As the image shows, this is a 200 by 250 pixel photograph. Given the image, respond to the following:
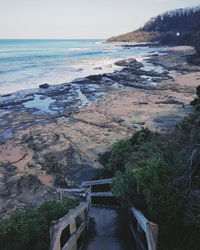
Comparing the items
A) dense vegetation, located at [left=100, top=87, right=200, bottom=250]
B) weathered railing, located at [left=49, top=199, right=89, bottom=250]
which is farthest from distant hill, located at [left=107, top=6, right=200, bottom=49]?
weathered railing, located at [left=49, top=199, right=89, bottom=250]

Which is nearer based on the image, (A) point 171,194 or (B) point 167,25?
(A) point 171,194

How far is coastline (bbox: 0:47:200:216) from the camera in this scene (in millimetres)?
8727

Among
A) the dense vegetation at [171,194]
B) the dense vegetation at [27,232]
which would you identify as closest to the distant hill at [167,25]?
the dense vegetation at [171,194]

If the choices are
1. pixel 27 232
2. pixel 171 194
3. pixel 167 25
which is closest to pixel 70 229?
pixel 27 232

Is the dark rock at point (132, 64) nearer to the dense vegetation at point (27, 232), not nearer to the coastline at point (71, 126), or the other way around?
the coastline at point (71, 126)

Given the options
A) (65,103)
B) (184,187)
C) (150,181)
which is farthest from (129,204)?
(65,103)

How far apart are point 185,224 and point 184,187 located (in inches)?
23.4

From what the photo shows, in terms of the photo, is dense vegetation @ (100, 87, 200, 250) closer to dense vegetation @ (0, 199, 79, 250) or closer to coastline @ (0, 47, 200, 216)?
dense vegetation @ (0, 199, 79, 250)

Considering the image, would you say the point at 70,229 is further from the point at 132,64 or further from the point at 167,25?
the point at 167,25

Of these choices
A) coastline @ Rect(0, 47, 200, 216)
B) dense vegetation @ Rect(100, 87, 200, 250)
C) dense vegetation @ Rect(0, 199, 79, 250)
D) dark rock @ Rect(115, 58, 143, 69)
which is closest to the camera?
dense vegetation @ Rect(0, 199, 79, 250)

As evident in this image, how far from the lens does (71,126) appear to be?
13.9m

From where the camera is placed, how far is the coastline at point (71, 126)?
8.73 m

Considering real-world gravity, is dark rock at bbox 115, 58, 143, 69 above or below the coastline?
above

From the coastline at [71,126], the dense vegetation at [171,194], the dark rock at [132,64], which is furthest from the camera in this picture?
the dark rock at [132,64]
